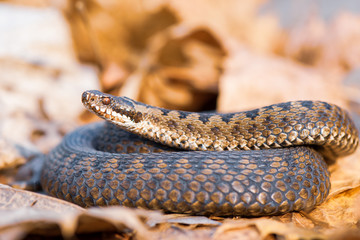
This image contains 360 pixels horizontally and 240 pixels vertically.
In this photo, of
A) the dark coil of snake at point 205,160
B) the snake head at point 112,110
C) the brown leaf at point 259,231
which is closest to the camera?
the brown leaf at point 259,231

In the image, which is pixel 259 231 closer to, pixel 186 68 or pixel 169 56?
pixel 186 68

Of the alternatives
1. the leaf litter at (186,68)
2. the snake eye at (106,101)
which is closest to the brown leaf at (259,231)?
the leaf litter at (186,68)

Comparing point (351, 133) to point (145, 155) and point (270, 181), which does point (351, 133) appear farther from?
point (145, 155)

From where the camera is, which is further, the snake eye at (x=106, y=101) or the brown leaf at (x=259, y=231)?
the snake eye at (x=106, y=101)

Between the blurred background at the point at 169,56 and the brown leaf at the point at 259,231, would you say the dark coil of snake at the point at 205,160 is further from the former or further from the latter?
the blurred background at the point at 169,56

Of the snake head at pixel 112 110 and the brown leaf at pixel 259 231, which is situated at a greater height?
the snake head at pixel 112 110

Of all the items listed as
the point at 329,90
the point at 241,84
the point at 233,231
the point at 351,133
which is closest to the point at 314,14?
the point at 329,90
